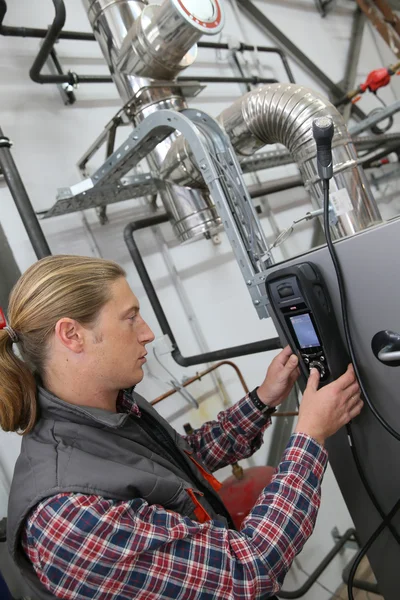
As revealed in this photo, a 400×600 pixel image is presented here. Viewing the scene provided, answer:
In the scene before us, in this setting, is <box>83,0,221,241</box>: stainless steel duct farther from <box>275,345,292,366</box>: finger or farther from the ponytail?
the ponytail

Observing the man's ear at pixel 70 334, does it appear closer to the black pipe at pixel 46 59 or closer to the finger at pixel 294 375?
the finger at pixel 294 375

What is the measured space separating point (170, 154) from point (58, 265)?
0.67 metres

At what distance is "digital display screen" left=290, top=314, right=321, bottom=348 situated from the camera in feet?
2.29

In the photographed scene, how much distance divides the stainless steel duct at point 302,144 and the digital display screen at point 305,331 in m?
0.44

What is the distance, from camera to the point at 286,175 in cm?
250

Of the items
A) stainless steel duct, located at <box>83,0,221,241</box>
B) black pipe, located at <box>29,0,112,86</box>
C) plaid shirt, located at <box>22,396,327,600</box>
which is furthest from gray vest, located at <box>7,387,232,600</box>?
black pipe, located at <box>29,0,112,86</box>

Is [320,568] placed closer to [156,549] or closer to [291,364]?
[291,364]

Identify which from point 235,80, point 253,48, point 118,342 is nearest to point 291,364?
point 118,342

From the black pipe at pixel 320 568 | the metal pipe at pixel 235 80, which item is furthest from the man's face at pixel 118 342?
the metal pipe at pixel 235 80

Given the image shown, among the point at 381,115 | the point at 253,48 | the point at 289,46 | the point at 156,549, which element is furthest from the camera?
the point at 289,46

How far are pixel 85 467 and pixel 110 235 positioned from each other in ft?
3.87

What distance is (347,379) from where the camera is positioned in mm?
706

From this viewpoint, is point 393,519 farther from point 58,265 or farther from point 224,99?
point 224,99

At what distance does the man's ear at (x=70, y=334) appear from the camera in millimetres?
709
